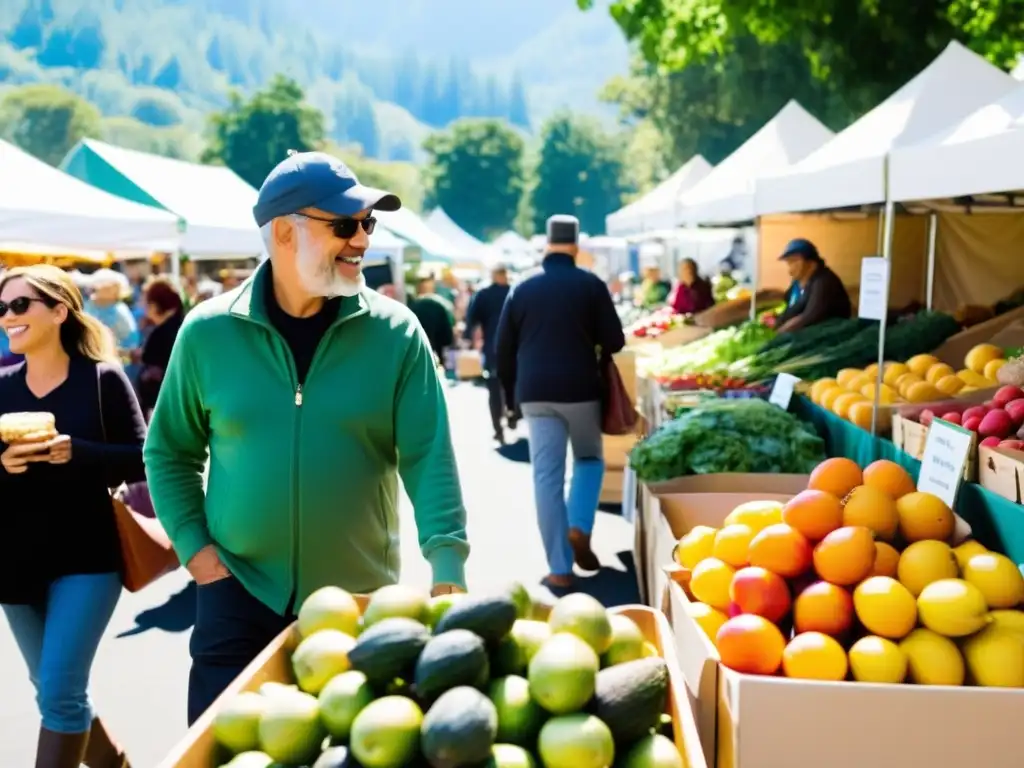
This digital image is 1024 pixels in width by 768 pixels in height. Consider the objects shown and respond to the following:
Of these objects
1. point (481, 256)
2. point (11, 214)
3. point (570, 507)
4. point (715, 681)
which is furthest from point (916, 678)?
point (481, 256)

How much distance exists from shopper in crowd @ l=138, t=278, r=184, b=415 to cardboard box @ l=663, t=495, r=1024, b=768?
6126mm

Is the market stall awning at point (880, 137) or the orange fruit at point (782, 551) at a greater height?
the market stall awning at point (880, 137)

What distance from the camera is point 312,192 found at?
8.32 ft

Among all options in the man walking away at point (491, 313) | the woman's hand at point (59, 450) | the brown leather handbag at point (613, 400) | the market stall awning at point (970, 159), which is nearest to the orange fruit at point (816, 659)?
the market stall awning at point (970, 159)

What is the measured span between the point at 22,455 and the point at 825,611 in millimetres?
2371

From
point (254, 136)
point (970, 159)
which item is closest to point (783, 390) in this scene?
point (970, 159)

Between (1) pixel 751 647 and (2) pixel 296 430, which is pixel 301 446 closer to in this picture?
(2) pixel 296 430

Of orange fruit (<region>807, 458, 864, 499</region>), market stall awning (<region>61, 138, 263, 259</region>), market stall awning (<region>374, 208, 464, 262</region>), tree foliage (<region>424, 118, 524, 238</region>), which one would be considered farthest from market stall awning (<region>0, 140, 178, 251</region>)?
tree foliage (<region>424, 118, 524, 238</region>)

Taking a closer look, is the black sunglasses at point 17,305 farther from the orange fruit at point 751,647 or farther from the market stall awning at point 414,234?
the market stall awning at point 414,234

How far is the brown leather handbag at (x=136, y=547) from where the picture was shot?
3572 millimetres

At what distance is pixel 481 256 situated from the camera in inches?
1387

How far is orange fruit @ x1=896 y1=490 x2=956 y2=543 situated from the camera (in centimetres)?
318

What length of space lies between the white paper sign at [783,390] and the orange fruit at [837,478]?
2.96 meters

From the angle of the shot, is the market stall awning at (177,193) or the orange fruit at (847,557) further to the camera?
the market stall awning at (177,193)
